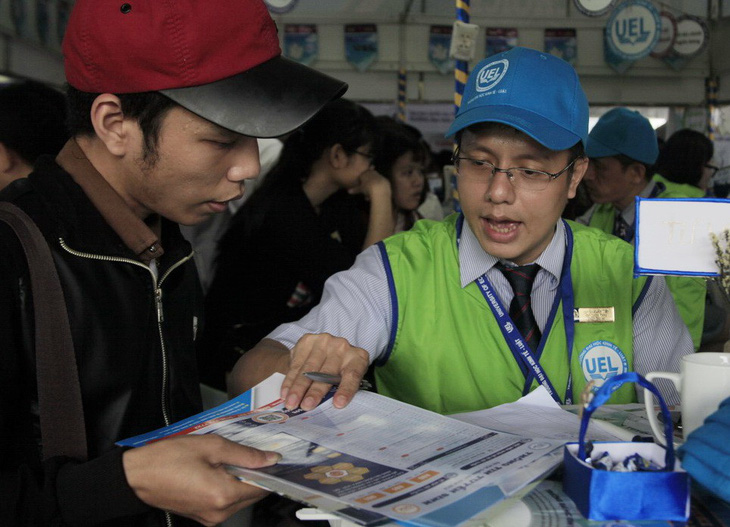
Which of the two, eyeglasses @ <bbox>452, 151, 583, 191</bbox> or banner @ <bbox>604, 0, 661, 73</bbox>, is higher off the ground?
banner @ <bbox>604, 0, 661, 73</bbox>

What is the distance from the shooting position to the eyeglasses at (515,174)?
146 centimetres

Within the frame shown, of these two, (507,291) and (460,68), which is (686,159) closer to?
(460,68)

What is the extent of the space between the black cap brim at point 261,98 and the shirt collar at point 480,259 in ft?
1.70

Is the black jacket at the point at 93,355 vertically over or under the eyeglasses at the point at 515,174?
under

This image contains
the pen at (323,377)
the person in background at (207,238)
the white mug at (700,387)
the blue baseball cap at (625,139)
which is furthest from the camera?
the blue baseball cap at (625,139)

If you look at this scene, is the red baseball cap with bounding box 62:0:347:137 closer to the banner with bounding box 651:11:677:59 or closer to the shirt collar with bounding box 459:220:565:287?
the shirt collar with bounding box 459:220:565:287

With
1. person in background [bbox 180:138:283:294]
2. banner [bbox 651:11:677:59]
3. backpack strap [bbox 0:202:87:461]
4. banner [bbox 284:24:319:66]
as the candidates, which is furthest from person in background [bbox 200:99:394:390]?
banner [bbox 284:24:319:66]

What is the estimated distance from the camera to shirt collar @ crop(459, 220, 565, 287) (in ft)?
4.98

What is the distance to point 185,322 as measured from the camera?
138cm

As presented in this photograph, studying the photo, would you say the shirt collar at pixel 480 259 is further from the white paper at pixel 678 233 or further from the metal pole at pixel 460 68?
the metal pole at pixel 460 68

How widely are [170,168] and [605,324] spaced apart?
3.21 ft

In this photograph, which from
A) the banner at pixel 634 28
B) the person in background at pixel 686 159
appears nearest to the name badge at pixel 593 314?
the person in background at pixel 686 159

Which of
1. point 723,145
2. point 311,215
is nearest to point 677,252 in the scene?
point 311,215

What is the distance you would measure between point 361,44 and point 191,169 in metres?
9.76
